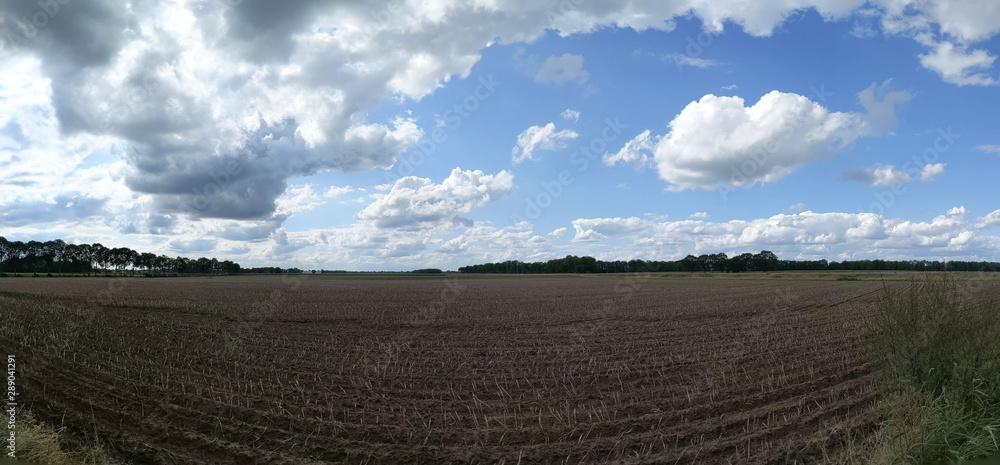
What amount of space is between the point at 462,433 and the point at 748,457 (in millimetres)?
4433

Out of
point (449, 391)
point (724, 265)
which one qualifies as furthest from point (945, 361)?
point (724, 265)

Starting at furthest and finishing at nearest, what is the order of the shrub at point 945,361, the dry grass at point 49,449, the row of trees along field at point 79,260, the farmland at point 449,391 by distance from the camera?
the row of trees along field at point 79,260 → the farmland at point 449,391 → the dry grass at point 49,449 → the shrub at point 945,361

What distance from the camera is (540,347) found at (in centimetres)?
1770

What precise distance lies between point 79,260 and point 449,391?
17870cm

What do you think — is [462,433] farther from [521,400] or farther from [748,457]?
[748,457]

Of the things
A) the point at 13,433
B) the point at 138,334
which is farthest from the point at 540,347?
the point at 138,334

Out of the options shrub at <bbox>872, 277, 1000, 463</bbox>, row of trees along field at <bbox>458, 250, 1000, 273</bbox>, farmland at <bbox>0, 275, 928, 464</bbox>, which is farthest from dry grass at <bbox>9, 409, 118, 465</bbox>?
row of trees along field at <bbox>458, 250, 1000, 273</bbox>

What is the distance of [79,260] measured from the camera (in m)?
149

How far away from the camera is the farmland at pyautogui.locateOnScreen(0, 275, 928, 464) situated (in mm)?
8508

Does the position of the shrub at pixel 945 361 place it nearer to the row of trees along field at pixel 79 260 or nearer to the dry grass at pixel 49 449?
the dry grass at pixel 49 449

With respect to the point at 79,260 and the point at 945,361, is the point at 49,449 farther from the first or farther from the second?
the point at 79,260

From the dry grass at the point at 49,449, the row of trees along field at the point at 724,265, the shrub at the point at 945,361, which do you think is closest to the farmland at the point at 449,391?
the dry grass at the point at 49,449

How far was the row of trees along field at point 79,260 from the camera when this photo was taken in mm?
132625

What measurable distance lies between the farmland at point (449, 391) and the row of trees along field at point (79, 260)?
14677cm
